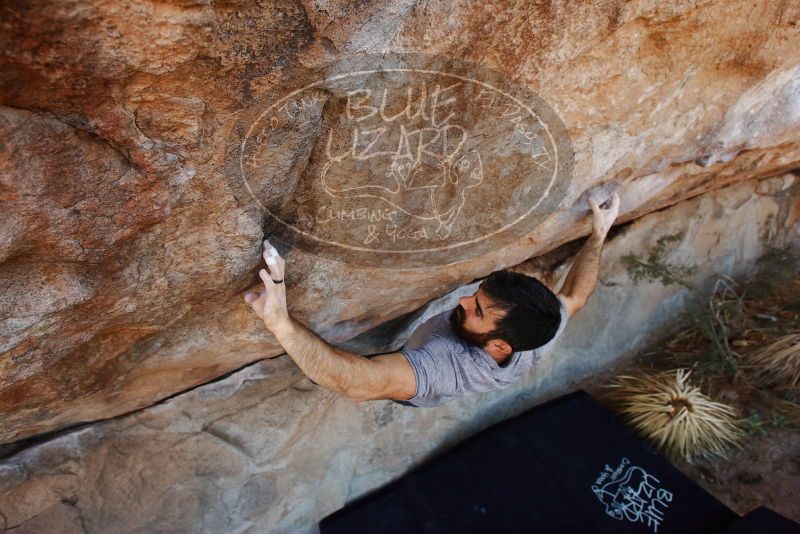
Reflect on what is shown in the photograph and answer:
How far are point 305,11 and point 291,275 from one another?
2.14ft

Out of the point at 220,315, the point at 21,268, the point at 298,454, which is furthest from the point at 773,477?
the point at 21,268

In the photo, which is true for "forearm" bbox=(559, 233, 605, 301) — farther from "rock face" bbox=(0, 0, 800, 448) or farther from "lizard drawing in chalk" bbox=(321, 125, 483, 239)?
"lizard drawing in chalk" bbox=(321, 125, 483, 239)

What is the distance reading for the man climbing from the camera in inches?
47.9

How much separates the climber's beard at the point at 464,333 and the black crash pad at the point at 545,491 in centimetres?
89

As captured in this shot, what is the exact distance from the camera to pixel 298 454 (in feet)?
6.18

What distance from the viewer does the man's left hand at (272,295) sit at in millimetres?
1174

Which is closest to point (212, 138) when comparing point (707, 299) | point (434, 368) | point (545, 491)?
point (434, 368)

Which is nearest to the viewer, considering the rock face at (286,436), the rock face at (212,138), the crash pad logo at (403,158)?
the rock face at (212,138)

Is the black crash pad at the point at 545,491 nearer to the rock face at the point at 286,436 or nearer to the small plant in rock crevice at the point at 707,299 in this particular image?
the rock face at the point at 286,436

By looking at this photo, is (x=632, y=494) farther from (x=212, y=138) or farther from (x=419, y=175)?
(x=212, y=138)

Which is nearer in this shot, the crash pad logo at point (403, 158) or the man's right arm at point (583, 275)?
the crash pad logo at point (403, 158)

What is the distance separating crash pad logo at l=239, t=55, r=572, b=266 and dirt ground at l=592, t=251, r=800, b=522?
1638 mm

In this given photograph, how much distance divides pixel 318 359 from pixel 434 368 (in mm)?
337

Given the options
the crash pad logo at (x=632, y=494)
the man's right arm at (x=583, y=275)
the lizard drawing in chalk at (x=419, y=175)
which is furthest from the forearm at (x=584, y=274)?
the crash pad logo at (x=632, y=494)
